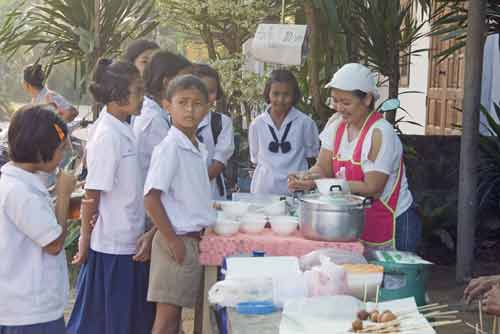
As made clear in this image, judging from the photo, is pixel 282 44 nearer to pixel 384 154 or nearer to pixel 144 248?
pixel 384 154

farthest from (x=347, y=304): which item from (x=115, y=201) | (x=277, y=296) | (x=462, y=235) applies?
(x=462, y=235)

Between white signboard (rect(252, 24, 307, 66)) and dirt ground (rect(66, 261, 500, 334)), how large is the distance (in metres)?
1.97

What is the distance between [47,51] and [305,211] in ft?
16.0

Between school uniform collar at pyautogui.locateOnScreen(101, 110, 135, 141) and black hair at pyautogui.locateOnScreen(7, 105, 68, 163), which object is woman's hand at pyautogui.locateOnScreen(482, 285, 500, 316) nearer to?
black hair at pyautogui.locateOnScreen(7, 105, 68, 163)

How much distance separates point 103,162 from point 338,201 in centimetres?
112

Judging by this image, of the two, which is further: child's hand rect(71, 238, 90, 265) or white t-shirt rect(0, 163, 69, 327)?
child's hand rect(71, 238, 90, 265)

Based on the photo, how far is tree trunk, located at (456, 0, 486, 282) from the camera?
205 inches

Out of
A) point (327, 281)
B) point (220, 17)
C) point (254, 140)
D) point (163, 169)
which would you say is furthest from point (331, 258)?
point (220, 17)

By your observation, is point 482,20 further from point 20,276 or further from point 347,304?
point 20,276

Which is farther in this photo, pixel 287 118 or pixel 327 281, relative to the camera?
pixel 287 118

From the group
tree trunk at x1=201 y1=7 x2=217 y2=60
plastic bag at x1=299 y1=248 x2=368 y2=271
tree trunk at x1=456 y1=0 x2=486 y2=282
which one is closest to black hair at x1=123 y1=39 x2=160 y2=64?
plastic bag at x1=299 y1=248 x2=368 y2=271

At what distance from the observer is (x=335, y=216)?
3.18 m

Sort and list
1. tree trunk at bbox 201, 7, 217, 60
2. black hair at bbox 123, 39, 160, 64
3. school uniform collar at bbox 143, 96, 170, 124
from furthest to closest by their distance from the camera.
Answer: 1. tree trunk at bbox 201, 7, 217, 60
2. black hair at bbox 123, 39, 160, 64
3. school uniform collar at bbox 143, 96, 170, 124

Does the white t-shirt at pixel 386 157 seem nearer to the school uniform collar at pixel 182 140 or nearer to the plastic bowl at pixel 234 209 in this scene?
the plastic bowl at pixel 234 209
